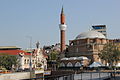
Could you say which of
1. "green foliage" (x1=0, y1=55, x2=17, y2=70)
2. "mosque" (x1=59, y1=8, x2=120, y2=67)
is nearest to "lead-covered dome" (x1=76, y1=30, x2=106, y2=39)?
"mosque" (x1=59, y1=8, x2=120, y2=67)

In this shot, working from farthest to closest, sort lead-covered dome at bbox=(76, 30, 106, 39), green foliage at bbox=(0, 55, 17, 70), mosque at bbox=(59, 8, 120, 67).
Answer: lead-covered dome at bbox=(76, 30, 106, 39)
mosque at bbox=(59, 8, 120, 67)
green foliage at bbox=(0, 55, 17, 70)

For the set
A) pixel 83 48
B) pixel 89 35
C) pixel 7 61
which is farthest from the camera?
pixel 89 35

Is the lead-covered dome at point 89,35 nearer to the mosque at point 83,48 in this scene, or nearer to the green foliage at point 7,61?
the mosque at point 83,48

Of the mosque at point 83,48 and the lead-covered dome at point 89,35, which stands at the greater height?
the lead-covered dome at point 89,35

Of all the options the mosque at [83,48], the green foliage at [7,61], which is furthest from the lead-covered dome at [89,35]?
the green foliage at [7,61]

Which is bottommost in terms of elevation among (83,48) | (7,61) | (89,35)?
(7,61)

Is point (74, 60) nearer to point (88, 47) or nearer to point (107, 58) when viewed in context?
point (88, 47)

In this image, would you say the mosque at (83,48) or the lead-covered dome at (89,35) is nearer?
the mosque at (83,48)

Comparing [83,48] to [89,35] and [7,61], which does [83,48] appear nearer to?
[89,35]

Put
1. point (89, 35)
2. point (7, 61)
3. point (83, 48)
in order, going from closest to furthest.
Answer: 1. point (7, 61)
2. point (83, 48)
3. point (89, 35)

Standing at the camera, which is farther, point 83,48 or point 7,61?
point 83,48

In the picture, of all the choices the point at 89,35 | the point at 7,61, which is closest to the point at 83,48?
the point at 89,35

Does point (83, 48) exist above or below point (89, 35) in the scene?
below

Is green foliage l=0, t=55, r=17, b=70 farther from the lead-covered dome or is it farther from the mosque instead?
the lead-covered dome
